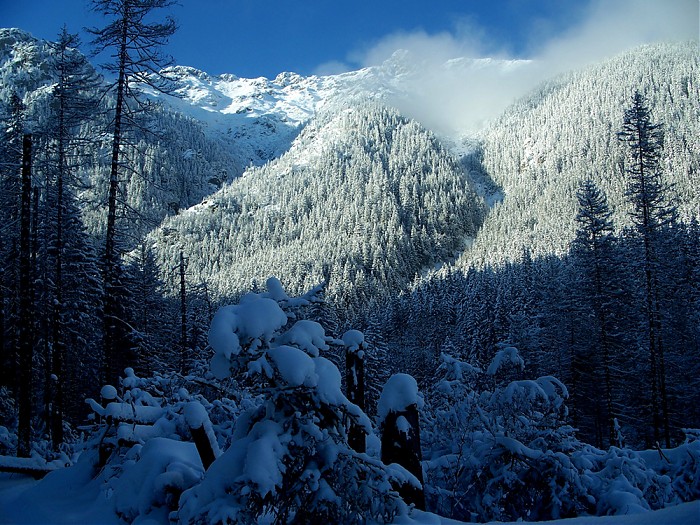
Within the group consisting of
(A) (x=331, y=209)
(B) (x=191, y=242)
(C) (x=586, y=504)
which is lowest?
(C) (x=586, y=504)

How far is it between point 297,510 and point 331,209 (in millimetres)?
189515

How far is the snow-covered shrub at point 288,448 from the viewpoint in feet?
10.6

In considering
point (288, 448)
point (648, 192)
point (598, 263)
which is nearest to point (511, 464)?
point (288, 448)

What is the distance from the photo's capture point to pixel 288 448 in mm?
3461

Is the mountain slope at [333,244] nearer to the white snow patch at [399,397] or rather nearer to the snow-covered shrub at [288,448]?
the white snow patch at [399,397]

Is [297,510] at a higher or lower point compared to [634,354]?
higher

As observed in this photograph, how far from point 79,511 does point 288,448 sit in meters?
3.50

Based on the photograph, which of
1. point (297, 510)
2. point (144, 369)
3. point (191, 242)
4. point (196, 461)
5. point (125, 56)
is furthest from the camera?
point (191, 242)

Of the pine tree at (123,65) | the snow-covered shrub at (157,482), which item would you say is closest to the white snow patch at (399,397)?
the snow-covered shrub at (157,482)

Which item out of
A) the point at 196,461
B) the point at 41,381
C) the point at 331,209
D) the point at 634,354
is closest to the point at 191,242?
the point at 331,209

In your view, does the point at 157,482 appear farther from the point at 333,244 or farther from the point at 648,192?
the point at 333,244

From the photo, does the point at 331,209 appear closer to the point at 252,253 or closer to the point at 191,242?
the point at 252,253

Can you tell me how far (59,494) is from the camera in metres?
5.80

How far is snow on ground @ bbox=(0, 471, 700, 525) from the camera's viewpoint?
3.54 metres
